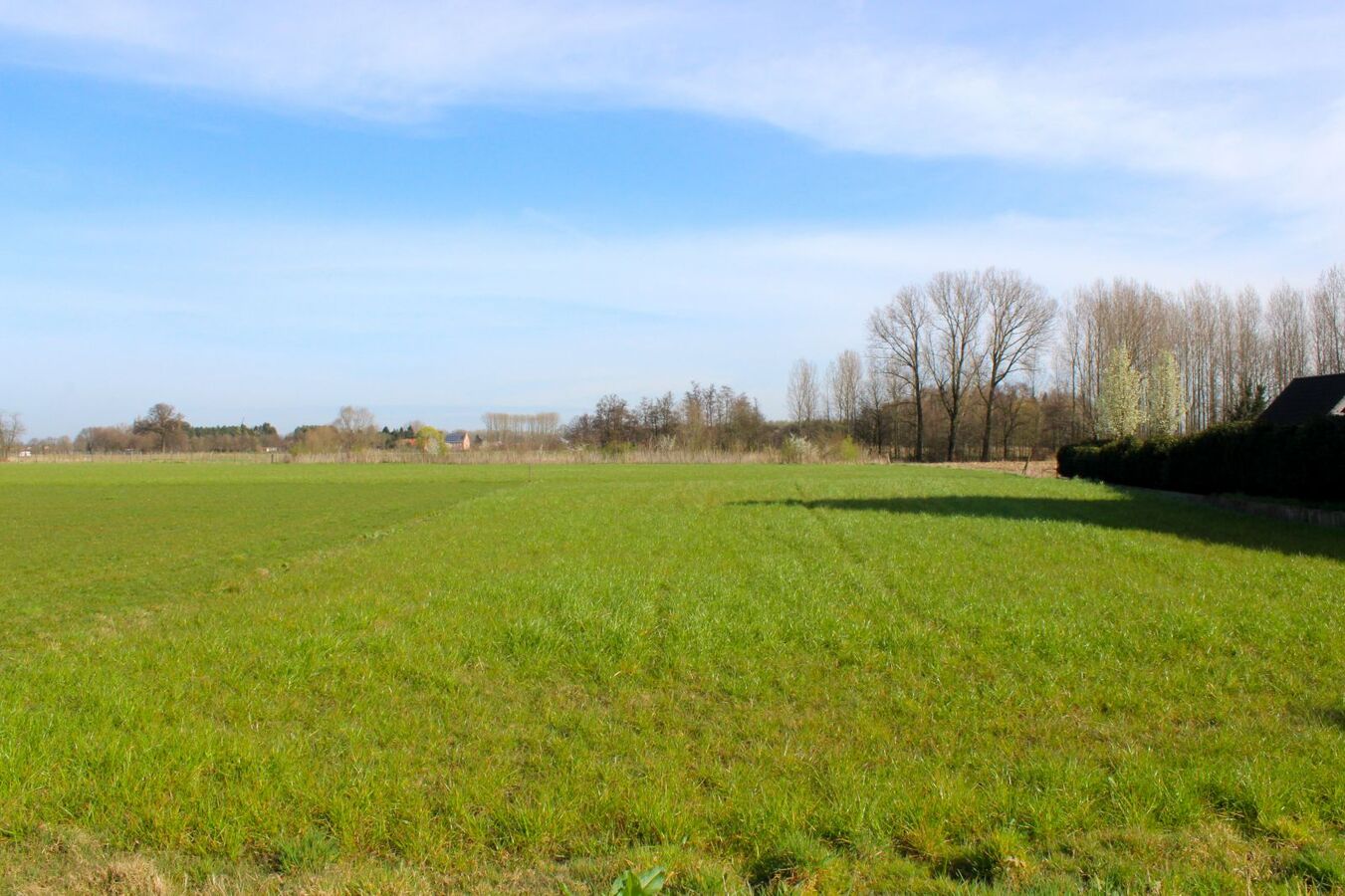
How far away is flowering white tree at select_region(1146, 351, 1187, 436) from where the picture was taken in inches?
2394

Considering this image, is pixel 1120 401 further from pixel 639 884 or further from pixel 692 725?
pixel 639 884

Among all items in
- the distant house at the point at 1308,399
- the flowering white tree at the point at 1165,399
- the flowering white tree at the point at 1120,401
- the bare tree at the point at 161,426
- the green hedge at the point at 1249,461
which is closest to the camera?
the green hedge at the point at 1249,461

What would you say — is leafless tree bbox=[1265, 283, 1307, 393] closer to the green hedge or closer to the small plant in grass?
the green hedge

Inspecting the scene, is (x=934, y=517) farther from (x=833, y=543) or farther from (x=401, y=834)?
(x=401, y=834)

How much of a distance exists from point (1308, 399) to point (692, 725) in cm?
3856

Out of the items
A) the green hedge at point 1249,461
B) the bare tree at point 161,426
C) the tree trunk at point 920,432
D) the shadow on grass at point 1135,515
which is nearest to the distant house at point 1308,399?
the green hedge at point 1249,461

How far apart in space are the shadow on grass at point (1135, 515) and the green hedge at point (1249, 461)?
5.25 feet

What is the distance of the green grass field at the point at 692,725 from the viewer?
153 inches

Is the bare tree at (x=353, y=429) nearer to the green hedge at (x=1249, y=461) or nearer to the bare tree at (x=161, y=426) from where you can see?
the bare tree at (x=161, y=426)

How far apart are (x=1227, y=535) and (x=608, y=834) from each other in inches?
585

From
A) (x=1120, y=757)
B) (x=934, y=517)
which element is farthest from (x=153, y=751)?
(x=934, y=517)

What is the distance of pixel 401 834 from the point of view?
412 cm

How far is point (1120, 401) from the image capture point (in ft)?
195

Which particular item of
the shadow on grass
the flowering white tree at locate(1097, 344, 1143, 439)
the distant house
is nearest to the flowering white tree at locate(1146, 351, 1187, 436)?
the flowering white tree at locate(1097, 344, 1143, 439)
